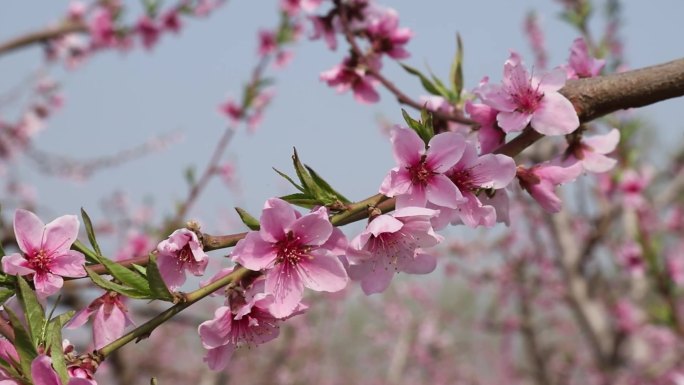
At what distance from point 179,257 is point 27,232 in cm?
26

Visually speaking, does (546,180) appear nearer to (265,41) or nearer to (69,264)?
(69,264)

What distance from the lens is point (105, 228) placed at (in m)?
7.75

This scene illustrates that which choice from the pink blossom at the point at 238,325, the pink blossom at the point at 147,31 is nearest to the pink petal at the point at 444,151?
the pink blossom at the point at 238,325

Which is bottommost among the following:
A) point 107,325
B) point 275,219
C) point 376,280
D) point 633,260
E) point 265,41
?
point 633,260

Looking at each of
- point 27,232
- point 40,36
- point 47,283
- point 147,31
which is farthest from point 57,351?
point 147,31

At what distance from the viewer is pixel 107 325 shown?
3.35 feet

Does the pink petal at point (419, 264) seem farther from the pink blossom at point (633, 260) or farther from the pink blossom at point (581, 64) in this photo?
the pink blossom at point (633, 260)

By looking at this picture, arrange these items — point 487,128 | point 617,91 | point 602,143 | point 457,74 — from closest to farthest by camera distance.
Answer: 1. point 617,91
2. point 487,128
3. point 602,143
4. point 457,74

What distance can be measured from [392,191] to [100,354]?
0.53 meters

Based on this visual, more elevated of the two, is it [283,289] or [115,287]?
[115,287]

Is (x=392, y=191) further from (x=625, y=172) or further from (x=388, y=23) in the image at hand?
(x=625, y=172)

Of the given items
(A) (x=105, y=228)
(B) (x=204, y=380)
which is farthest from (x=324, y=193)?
(A) (x=105, y=228)

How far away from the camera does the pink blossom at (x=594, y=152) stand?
1.29 metres

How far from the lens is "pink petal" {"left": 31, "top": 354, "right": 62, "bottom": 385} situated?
0.81 meters
